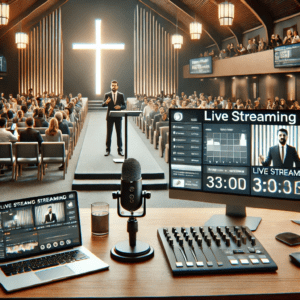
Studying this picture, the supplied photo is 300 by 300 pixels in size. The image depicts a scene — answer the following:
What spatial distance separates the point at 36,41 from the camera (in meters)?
20.8

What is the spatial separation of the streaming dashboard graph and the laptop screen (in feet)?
2.19

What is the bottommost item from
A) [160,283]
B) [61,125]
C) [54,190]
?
[54,190]

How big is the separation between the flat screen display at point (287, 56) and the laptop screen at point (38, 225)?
9.05 metres

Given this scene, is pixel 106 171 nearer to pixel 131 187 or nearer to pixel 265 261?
pixel 131 187

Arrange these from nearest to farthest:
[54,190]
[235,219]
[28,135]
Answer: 1. [235,219]
2. [54,190]
3. [28,135]

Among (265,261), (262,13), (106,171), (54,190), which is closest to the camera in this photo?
(265,261)

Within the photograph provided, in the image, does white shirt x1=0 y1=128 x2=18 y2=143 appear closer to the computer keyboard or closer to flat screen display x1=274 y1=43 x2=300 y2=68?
the computer keyboard

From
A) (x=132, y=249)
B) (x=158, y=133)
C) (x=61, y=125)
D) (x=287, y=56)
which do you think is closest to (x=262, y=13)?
(x=287, y=56)

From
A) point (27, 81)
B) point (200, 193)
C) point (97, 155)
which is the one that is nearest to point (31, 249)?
point (200, 193)

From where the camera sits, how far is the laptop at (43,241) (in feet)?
4.54

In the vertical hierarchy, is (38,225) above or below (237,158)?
below

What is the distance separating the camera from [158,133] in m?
9.40

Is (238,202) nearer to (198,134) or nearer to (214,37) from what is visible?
(198,134)

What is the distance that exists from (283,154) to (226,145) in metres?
0.25
